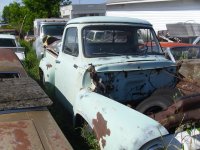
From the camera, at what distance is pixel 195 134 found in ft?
10.8

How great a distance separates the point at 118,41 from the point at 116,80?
1.09 metres

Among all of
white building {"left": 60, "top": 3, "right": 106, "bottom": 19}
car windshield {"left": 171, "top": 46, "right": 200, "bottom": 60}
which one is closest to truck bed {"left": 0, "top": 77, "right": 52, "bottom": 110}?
car windshield {"left": 171, "top": 46, "right": 200, "bottom": 60}

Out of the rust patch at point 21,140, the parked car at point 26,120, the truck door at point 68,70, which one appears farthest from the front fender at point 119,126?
the truck door at point 68,70

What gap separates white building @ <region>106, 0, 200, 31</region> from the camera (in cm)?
1800

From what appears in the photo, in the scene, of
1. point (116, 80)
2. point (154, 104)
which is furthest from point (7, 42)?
point (154, 104)

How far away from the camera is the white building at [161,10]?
59.1 ft

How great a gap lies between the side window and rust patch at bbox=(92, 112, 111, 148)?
1.81m

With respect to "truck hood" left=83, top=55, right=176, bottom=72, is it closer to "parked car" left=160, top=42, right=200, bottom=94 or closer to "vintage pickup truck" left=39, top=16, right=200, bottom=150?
"vintage pickup truck" left=39, top=16, right=200, bottom=150

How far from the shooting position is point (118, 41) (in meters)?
5.71

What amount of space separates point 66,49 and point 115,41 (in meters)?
0.82

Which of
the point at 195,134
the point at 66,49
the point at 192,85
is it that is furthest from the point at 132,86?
the point at 195,134

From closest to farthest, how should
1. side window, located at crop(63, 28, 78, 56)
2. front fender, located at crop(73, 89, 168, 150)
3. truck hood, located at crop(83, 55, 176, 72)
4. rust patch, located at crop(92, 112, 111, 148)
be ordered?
1. front fender, located at crop(73, 89, 168, 150)
2. rust patch, located at crop(92, 112, 111, 148)
3. truck hood, located at crop(83, 55, 176, 72)
4. side window, located at crop(63, 28, 78, 56)

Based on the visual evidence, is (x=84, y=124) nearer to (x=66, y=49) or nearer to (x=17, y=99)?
(x=17, y=99)

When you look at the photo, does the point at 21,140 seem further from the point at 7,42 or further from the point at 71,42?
the point at 7,42
